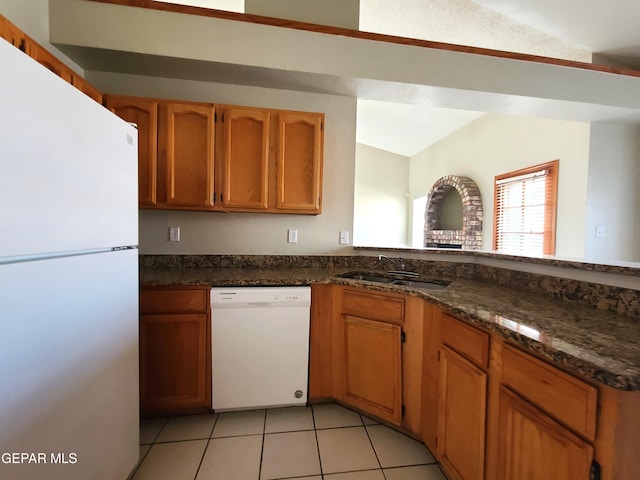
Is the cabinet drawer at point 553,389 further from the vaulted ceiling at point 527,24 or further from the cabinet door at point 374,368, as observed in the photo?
the vaulted ceiling at point 527,24

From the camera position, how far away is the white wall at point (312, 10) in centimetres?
186

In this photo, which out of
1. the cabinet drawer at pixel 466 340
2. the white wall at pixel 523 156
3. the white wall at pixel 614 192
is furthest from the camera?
the white wall at pixel 523 156

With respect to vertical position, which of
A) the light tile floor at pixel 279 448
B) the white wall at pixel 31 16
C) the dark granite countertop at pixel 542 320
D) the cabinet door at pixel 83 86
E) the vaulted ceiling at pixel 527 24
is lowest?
the light tile floor at pixel 279 448

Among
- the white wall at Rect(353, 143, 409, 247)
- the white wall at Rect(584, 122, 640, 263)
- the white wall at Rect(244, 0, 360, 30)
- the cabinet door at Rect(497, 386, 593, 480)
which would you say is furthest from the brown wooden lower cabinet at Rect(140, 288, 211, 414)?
the white wall at Rect(353, 143, 409, 247)

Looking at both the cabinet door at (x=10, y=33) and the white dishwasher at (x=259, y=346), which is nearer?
the cabinet door at (x=10, y=33)

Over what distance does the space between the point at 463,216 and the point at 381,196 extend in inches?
101

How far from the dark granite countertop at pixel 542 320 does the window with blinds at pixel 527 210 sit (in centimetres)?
224

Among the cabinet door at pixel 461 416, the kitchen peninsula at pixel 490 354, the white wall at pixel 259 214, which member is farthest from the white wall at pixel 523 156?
the cabinet door at pixel 461 416

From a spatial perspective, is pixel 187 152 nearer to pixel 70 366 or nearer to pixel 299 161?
pixel 299 161

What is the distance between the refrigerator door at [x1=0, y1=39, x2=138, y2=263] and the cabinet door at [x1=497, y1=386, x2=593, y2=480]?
5.00 feet

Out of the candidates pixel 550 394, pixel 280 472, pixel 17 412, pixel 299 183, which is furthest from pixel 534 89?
pixel 17 412

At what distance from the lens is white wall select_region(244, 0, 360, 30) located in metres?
1.86

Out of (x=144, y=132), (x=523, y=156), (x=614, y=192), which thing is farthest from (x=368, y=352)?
(x=523, y=156)

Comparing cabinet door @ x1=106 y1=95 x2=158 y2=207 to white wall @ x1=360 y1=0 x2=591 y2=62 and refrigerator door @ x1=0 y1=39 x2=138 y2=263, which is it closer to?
refrigerator door @ x1=0 y1=39 x2=138 y2=263
